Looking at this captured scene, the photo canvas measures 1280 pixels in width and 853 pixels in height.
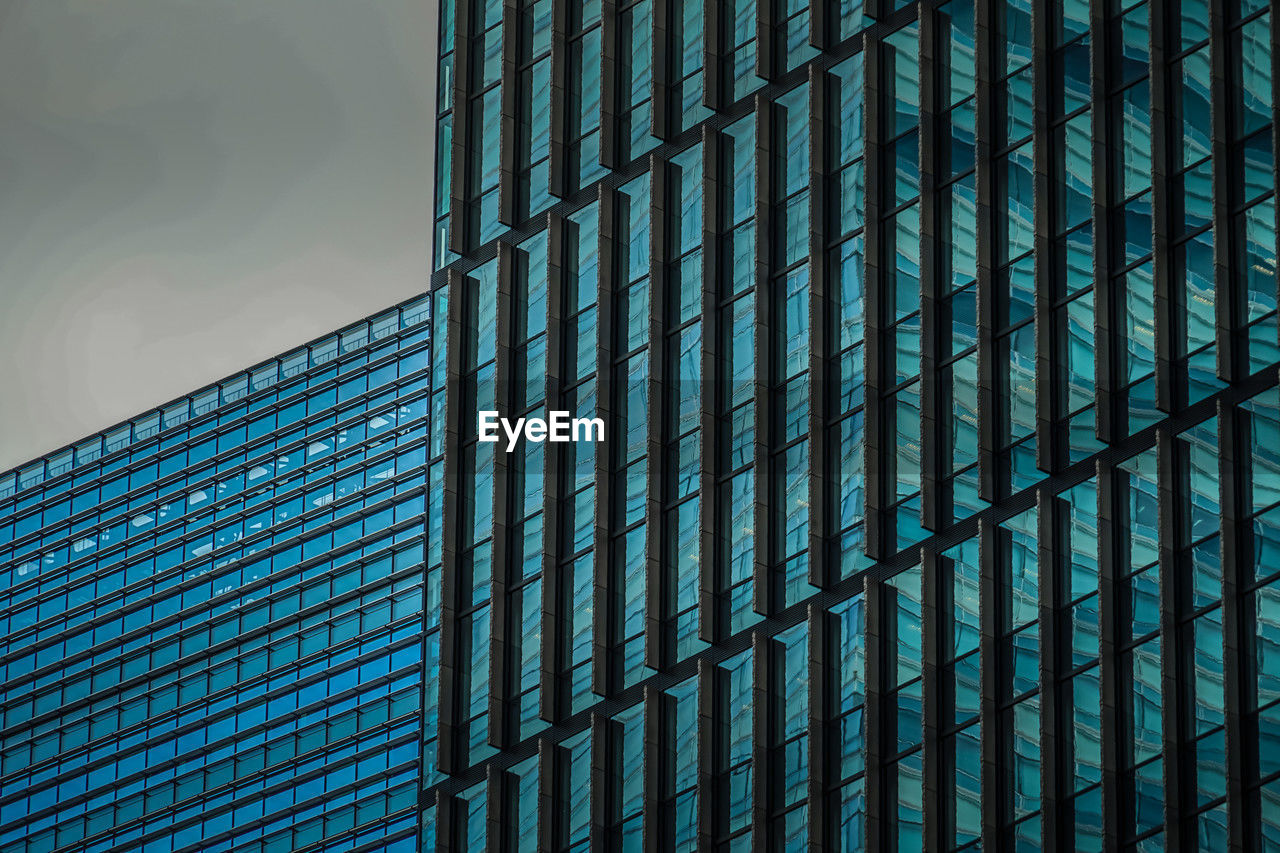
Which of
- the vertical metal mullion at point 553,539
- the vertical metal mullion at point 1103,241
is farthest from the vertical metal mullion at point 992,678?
the vertical metal mullion at point 553,539

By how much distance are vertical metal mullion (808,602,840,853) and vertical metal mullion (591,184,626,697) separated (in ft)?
15.9

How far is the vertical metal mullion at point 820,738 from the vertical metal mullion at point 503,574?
7590mm

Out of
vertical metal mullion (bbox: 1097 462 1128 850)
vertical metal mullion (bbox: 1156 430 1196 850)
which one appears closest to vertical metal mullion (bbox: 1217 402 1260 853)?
vertical metal mullion (bbox: 1156 430 1196 850)

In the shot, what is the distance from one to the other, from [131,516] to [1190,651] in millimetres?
76701

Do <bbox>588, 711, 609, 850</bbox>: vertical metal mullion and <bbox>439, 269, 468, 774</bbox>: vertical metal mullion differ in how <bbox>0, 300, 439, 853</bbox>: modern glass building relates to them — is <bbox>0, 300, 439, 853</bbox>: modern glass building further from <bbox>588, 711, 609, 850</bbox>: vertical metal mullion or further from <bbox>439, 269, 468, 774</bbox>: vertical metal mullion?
<bbox>588, 711, 609, 850</bbox>: vertical metal mullion

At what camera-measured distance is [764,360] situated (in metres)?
55.2

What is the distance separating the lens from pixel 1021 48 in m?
53.8

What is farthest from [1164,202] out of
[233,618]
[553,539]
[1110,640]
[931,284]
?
[233,618]

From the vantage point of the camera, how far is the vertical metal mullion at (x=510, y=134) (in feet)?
196

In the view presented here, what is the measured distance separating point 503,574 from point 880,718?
9.93 metres

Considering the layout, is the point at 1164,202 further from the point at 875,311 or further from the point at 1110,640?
the point at 1110,640

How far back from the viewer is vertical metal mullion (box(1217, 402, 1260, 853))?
159 feet

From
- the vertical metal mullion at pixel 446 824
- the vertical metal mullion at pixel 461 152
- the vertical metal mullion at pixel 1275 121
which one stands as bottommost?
the vertical metal mullion at pixel 446 824

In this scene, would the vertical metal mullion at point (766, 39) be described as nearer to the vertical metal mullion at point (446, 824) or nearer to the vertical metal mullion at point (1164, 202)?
the vertical metal mullion at point (1164, 202)
